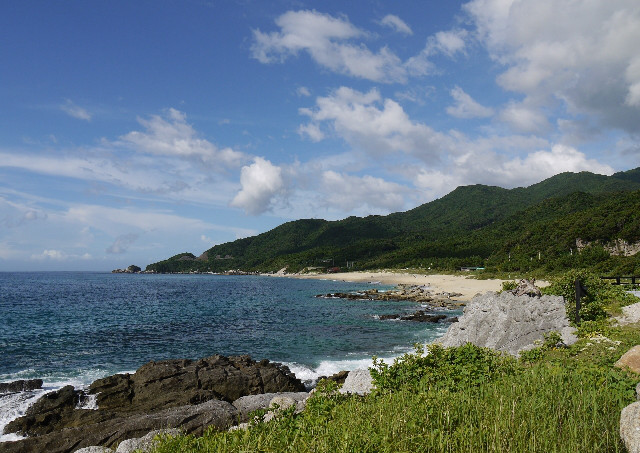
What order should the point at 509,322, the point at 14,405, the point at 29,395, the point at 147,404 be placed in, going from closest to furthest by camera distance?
the point at 147,404 → the point at 14,405 → the point at 29,395 → the point at 509,322

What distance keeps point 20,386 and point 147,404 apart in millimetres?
8889

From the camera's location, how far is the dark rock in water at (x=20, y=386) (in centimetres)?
2027

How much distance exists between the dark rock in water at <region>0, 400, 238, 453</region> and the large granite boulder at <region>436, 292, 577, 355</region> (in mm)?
14386

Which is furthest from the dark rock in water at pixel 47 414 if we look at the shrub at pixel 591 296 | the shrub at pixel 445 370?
the shrub at pixel 591 296

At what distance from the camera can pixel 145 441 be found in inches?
422

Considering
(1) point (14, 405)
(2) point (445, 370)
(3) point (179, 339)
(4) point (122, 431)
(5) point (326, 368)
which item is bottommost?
(5) point (326, 368)

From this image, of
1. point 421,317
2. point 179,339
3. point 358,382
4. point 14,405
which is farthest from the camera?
point 421,317

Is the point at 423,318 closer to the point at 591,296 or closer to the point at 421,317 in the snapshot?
the point at 421,317

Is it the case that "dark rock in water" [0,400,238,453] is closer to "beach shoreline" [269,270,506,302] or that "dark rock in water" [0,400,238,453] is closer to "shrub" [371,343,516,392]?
"shrub" [371,343,516,392]

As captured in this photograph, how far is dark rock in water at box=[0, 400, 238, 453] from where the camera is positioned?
1242cm

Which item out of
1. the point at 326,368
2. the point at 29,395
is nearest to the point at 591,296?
the point at 326,368

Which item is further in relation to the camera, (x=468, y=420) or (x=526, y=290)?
(x=526, y=290)

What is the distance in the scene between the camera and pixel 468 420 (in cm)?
709

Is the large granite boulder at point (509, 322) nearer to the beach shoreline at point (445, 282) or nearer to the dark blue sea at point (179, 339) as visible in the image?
the dark blue sea at point (179, 339)
